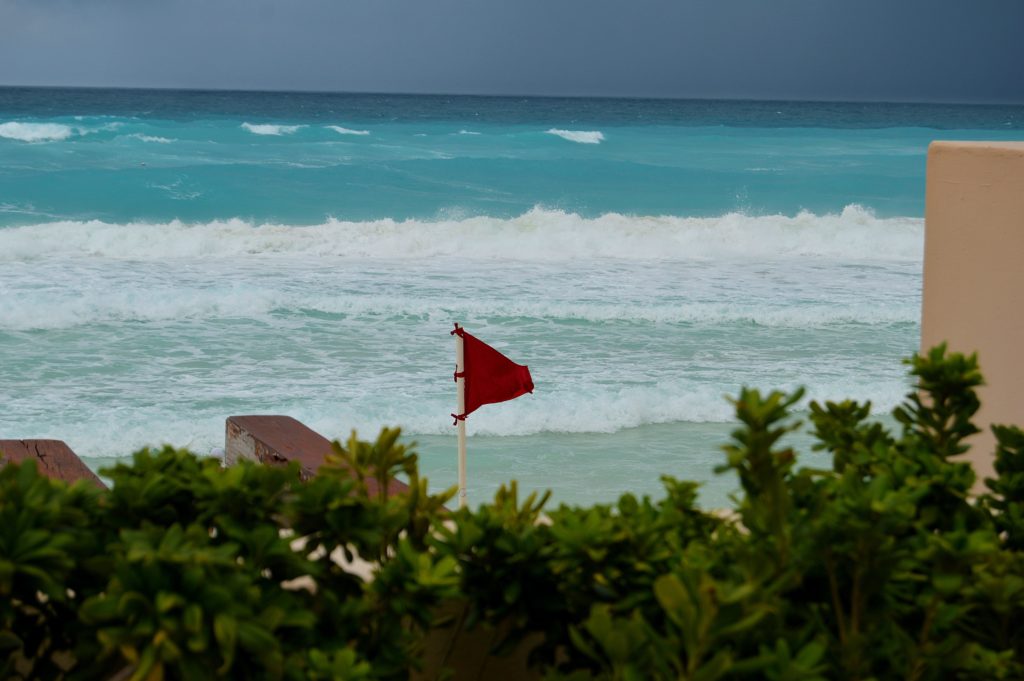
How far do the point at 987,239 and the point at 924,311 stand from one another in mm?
268

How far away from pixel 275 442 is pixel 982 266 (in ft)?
5.90

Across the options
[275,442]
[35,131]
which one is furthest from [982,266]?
[35,131]

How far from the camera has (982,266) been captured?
2.99m

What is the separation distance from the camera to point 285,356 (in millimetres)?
9883

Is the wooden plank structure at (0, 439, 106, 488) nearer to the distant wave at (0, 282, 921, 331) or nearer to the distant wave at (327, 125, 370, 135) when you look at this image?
the distant wave at (0, 282, 921, 331)

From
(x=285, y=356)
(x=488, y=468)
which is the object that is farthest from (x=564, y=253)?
(x=488, y=468)

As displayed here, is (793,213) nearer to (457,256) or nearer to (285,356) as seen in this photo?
(457,256)

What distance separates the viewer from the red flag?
3625 millimetres

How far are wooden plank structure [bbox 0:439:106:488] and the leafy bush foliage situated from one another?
1.00m

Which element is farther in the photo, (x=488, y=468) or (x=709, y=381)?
(x=709, y=381)

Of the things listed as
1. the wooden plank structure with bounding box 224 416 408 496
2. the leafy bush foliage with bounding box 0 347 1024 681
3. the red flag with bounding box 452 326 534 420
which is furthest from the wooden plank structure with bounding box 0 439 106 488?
the red flag with bounding box 452 326 534 420

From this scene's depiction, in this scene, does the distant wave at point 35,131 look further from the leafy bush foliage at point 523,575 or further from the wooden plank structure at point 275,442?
the leafy bush foliage at point 523,575

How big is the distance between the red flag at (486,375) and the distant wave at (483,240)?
1352cm

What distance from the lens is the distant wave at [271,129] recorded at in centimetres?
3312
